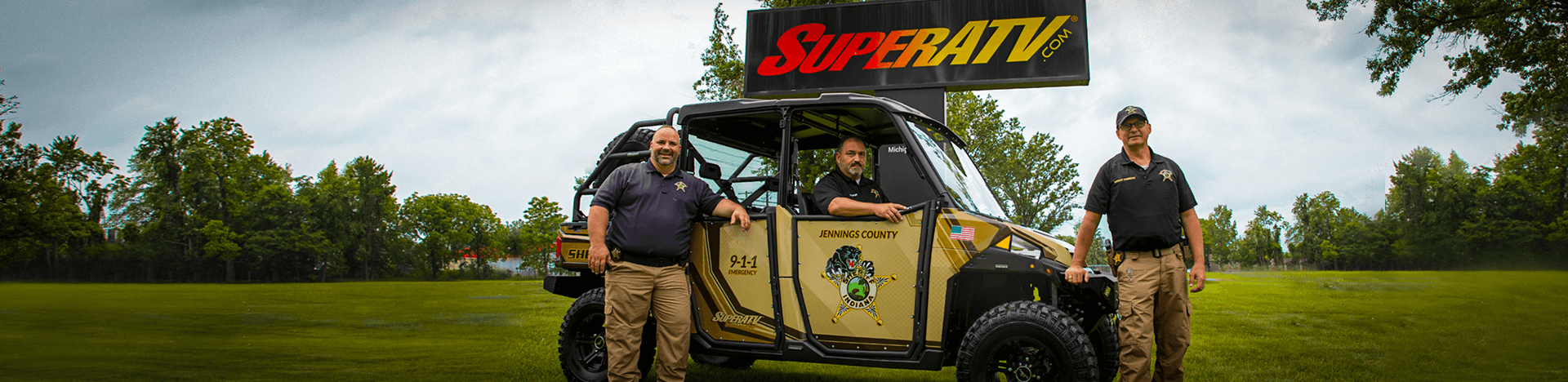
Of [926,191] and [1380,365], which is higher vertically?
[926,191]

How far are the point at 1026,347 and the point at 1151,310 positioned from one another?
2.28ft

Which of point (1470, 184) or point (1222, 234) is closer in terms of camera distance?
point (1470, 184)

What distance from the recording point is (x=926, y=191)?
15.3ft

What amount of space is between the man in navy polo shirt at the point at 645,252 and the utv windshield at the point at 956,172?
1.25 m

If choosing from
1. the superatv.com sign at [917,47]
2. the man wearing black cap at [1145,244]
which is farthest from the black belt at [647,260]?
the superatv.com sign at [917,47]

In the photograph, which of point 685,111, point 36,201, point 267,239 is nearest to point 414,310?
point 685,111

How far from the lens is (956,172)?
4.82 m

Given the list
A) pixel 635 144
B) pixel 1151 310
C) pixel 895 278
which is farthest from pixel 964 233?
pixel 635 144

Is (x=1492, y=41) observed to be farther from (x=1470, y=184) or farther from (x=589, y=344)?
(x=1470, y=184)

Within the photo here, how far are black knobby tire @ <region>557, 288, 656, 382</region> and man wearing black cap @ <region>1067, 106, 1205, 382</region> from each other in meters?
3.35

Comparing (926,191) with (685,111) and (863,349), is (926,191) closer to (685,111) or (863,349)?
(863,349)

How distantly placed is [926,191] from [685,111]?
184 centimetres

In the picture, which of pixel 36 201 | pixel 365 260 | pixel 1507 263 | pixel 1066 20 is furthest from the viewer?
pixel 365 260

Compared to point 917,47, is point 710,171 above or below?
below
